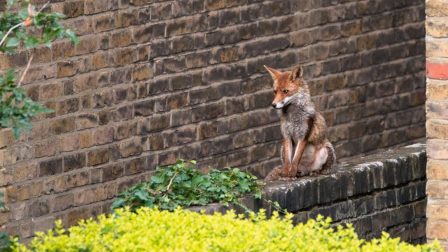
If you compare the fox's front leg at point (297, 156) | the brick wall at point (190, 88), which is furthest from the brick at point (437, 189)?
the brick wall at point (190, 88)

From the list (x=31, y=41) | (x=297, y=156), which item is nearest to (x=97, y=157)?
(x=297, y=156)

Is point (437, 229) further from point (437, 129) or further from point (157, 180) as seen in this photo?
point (157, 180)

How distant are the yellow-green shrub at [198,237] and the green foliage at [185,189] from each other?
234 cm

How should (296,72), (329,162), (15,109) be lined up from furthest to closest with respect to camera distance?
(329,162) < (296,72) < (15,109)

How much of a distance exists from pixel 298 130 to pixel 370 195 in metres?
0.88

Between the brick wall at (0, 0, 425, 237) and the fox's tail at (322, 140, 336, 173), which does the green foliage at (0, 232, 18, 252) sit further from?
the fox's tail at (322, 140, 336, 173)

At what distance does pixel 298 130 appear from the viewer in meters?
12.8

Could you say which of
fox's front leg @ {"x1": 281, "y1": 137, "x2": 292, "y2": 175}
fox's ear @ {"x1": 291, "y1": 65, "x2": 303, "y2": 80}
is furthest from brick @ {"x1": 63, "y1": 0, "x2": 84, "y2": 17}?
fox's front leg @ {"x1": 281, "y1": 137, "x2": 292, "y2": 175}

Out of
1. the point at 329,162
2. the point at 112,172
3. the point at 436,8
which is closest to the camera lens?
the point at 436,8

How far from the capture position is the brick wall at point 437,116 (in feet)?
34.5

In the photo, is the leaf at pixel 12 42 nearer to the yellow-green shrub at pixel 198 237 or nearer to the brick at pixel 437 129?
the yellow-green shrub at pixel 198 237

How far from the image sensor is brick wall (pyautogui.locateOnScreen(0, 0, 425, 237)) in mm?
13188

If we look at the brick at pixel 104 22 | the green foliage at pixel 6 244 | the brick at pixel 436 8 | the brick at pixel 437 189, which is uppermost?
the brick at pixel 436 8

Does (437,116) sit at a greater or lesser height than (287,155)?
greater
